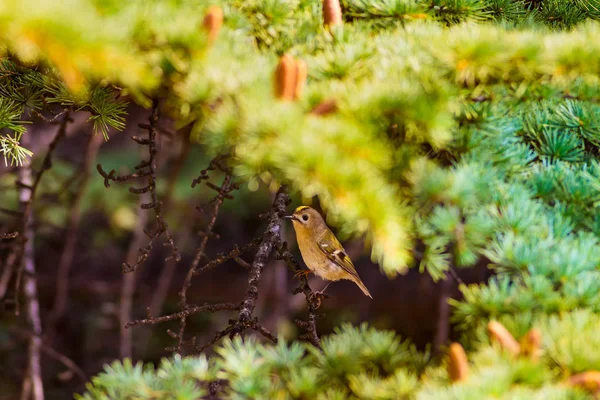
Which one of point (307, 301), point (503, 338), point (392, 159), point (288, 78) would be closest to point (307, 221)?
point (307, 301)

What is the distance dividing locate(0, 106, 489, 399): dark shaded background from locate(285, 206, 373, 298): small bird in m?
1.23

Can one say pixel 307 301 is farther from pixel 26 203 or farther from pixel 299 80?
pixel 26 203

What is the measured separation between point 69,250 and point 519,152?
289cm

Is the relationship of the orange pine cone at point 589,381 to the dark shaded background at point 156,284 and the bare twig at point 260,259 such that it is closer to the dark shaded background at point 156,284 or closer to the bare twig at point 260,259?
the bare twig at point 260,259

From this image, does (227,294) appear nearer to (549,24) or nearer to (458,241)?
(549,24)

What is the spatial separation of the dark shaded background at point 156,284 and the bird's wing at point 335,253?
129 centimetres

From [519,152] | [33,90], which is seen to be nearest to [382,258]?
[519,152]

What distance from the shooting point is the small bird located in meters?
3.36

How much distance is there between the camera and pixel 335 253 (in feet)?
11.0

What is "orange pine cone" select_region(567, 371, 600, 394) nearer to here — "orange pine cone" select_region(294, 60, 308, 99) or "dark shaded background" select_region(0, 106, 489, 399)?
"orange pine cone" select_region(294, 60, 308, 99)

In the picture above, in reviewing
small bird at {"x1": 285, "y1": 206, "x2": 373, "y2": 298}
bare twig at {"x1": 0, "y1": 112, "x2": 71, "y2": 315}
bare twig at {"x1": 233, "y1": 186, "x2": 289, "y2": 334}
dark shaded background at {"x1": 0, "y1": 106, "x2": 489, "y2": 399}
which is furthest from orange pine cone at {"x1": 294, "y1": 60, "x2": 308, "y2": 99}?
dark shaded background at {"x1": 0, "y1": 106, "x2": 489, "y2": 399}

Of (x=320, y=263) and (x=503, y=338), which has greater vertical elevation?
(x=320, y=263)

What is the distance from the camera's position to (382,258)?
129cm

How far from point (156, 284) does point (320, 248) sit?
229 centimetres
